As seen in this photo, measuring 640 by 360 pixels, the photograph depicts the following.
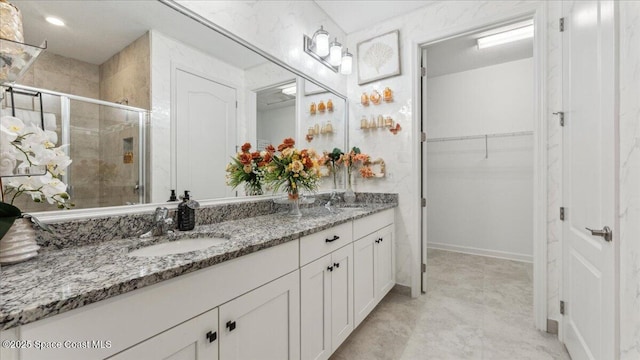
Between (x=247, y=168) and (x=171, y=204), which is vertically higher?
(x=247, y=168)

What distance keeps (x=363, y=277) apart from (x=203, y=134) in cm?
141

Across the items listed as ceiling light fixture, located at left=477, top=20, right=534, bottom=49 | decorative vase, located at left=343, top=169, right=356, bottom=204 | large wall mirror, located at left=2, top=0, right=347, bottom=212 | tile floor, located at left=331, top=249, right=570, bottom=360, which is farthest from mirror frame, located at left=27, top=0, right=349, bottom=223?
ceiling light fixture, located at left=477, top=20, right=534, bottom=49

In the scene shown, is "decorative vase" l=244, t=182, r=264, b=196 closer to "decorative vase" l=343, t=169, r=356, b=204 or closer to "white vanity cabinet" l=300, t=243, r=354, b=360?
"white vanity cabinet" l=300, t=243, r=354, b=360

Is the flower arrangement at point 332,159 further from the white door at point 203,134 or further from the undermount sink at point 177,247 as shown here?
the undermount sink at point 177,247

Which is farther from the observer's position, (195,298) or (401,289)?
(401,289)

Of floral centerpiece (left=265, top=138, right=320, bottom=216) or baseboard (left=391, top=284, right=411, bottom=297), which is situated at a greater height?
floral centerpiece (left=265, top=138, right=320, bottom=216)

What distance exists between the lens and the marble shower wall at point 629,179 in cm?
92

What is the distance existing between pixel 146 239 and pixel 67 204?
0.98 feet

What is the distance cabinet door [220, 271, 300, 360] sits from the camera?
917mm

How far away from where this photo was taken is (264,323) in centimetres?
105

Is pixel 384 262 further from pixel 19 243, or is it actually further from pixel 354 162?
pixel 19 243

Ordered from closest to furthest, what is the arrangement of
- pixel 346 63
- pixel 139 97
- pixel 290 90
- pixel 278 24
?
1. pixel 139 97
2. pixel 278 24
3. pixel 290 90
4. pixel 346 63

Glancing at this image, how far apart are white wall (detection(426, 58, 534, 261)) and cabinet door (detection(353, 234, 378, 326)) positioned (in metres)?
2.35

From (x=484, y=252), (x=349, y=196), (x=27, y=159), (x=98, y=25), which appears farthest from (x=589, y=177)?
(x=484, y=252)
